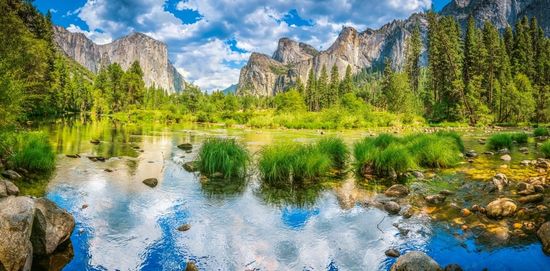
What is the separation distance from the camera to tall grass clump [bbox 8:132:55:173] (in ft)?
35.2

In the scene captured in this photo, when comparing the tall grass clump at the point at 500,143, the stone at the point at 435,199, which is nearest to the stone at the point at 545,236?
the stone at the point at 435,199

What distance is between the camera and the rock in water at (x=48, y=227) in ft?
16.6

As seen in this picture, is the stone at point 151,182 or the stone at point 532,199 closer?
the stone at point 532,199

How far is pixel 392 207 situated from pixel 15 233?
23.0 feet

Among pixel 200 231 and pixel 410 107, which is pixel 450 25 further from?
pixel 200 231

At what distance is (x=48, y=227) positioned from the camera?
5312mm

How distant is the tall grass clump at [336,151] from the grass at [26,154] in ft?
31.7

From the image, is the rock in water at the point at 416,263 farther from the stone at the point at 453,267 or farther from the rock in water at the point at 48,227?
the rock in water at the point at 48,227

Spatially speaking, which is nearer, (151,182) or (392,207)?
(392,207)

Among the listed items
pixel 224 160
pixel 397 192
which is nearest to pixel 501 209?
pixel 397 192

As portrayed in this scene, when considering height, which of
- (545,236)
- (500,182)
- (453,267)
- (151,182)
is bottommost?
(151,182)

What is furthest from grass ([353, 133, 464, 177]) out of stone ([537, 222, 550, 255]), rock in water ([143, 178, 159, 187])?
rock in water ([143, 178, 159, 187])

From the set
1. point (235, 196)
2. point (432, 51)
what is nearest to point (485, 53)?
point (432, 51)

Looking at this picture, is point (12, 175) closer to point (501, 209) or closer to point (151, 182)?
point (151, 182)
